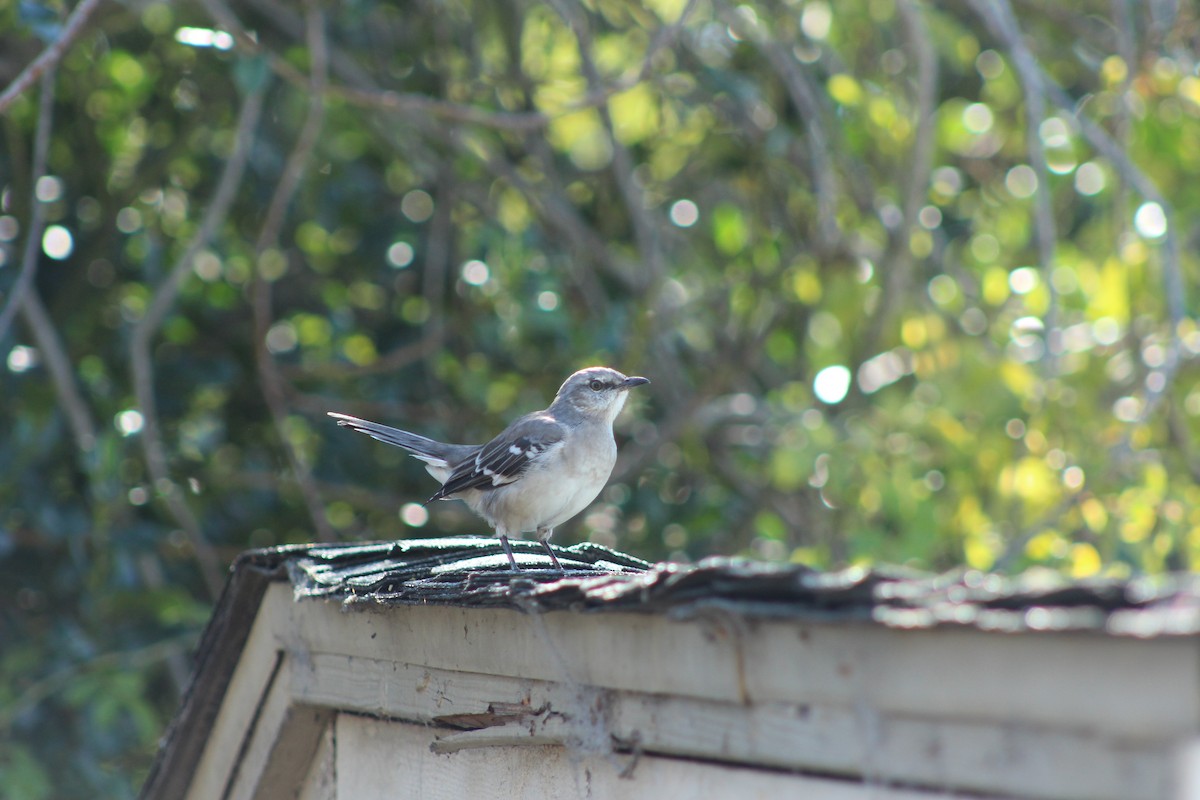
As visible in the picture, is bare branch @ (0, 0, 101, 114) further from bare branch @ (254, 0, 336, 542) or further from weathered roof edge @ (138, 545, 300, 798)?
weathered roof edge @ (138, 545, 300, 798)

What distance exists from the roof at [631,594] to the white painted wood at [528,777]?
0.34 meters

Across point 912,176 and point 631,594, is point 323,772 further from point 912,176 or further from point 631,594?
point 912,176

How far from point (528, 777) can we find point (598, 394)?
8.37 ft

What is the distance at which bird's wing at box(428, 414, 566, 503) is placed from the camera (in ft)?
16.0

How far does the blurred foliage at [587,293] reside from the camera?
19.1 feet

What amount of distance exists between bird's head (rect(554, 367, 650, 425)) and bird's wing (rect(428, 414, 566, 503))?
0.85ft

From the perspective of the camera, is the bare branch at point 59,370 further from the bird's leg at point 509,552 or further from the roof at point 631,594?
the bird's leg at point 509,552

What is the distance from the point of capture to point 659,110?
24.6 ft

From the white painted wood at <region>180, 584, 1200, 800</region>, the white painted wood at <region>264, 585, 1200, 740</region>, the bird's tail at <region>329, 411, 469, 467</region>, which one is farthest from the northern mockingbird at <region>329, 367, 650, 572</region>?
the white painted wood at <region>264, 585, 1200, 740</region>

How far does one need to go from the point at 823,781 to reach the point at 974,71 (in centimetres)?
704

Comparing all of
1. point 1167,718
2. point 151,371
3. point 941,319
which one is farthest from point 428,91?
point 1167,718

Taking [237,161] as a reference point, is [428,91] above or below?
above

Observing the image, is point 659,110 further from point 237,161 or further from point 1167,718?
point 1167,718

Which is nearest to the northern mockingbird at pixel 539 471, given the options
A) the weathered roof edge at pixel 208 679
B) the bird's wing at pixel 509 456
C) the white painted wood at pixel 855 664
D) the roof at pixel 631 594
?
the bird's wing at pixel 509 456
